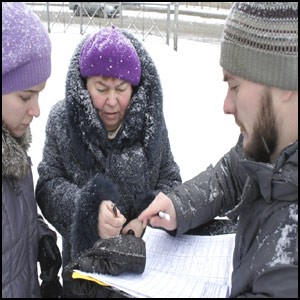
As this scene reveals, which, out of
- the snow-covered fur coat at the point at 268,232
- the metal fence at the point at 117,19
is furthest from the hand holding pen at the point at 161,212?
the metal fence at the point at 117,19

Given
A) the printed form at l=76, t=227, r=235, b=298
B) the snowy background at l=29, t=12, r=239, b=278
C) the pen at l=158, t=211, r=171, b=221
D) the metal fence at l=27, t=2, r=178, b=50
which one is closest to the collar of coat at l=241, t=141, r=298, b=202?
the printed form at l=76, t=227, r=235, b=298

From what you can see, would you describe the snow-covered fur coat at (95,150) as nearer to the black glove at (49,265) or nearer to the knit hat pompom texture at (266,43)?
the black glove at (49,265)

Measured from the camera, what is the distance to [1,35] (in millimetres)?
1427

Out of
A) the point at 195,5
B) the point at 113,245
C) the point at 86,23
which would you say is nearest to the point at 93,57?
the point at 113,245

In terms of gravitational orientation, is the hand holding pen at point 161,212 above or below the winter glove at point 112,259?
above

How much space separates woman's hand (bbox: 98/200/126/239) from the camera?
1.69 meters

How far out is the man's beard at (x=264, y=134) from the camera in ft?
4.04

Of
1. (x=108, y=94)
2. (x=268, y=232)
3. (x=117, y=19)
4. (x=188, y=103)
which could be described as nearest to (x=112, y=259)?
(x=268, y=232)

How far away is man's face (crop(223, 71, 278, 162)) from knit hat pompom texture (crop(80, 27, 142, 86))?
747 mm

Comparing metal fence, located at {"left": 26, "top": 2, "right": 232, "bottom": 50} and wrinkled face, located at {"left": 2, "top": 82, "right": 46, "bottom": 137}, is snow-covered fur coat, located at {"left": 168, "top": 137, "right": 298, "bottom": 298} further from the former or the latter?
metal fence, located at {"left": 26, "top": 2, "right": 232, "bottom": 50}

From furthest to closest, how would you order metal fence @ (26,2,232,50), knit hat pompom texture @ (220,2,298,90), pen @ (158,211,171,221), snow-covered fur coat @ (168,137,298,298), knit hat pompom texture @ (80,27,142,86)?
metal fence @ (26,2,232,50)
knit hat pompom texture @ (80,27,142,86)
pen @ (158,211,171,221)
knit hat pompom texture @ (220,2,298,90)
snow-covered fur coat @ (168,137,298,298)

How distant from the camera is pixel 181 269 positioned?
1462mm

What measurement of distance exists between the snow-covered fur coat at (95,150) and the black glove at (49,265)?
11cm

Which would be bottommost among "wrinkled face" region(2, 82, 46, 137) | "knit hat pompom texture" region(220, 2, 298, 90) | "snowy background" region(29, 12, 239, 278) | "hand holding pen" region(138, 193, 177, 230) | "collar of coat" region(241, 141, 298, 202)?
"snowy background" region(29, 12, 239, 278)
